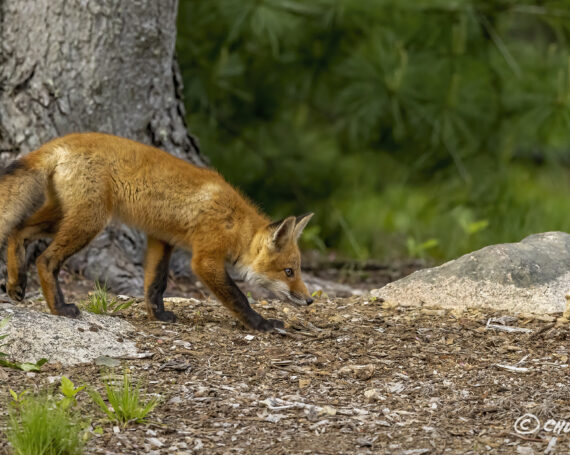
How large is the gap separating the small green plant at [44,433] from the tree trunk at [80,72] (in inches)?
113

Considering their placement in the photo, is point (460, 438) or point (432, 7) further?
point (432, 7)

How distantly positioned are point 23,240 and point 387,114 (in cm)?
426

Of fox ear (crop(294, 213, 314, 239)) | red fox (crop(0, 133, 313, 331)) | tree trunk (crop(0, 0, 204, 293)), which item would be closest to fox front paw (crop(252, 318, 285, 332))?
red fox (crop(0, 133, 313, 331))

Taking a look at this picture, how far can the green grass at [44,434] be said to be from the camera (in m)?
2.94

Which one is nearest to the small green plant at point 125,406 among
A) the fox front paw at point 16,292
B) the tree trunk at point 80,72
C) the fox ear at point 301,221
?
the fox front paw at point 16,292

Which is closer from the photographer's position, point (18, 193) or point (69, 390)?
point (69, 390)

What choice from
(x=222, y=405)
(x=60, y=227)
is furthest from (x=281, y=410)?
(x=60, y=227)

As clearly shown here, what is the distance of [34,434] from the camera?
9.63 feet

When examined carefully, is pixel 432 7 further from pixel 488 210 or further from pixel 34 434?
pixel 34 434

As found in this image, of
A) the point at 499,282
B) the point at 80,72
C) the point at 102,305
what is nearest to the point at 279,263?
the point at 102,305

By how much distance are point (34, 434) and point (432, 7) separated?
5963mm

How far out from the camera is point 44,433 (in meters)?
2.95

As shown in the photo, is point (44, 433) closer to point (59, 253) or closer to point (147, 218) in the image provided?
point (59, 253)

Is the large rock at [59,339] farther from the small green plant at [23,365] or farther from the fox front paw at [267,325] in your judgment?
the fox front paw at [267,325]
